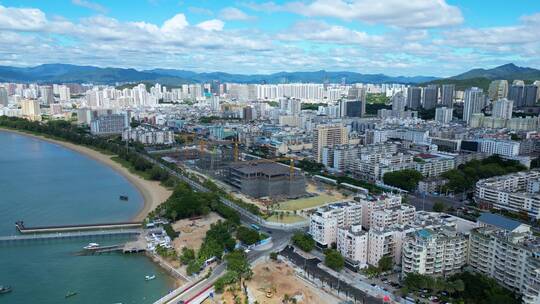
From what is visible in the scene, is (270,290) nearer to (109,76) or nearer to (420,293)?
(420,293)

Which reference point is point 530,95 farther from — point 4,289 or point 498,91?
point 4,289

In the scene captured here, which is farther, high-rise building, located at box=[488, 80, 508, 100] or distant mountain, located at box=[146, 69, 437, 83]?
distant mountain, located at box=[146, 69, 437, 83]

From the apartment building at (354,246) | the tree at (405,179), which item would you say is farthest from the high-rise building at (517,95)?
the apartment building at (354,246)

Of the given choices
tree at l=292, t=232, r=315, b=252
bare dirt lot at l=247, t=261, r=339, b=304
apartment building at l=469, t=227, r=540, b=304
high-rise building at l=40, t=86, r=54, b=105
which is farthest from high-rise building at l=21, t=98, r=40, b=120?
apartment building at l=469, t=227, r=540, b=304

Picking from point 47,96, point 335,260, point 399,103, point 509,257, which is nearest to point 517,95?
point 399,103

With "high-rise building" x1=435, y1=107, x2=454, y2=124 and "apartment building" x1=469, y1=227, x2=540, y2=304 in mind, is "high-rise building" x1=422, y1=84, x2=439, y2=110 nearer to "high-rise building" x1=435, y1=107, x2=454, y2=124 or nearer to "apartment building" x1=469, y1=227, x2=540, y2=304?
"high-rise building" x1=435, y1=107, x2=454, y2=124

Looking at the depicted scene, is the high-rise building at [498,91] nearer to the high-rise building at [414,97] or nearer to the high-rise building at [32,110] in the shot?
the high-rise building at [414,97]

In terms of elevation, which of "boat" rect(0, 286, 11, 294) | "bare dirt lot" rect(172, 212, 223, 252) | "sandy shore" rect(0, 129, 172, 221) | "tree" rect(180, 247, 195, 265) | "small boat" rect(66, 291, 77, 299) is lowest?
"small boat" rect(66, 291, 77, 299)
